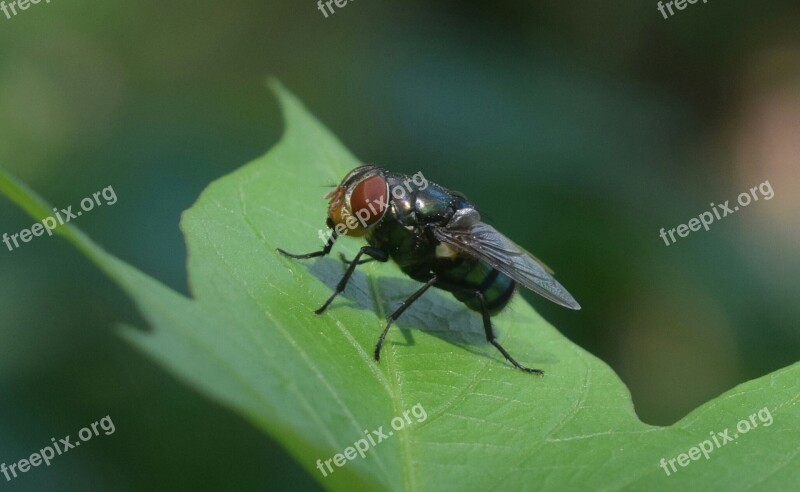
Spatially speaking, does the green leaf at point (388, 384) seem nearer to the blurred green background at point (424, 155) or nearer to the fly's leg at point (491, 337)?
the fly's leg at point (491, 337)

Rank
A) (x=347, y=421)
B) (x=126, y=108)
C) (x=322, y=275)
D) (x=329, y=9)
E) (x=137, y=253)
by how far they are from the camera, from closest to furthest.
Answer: (x=347, y=421)
(x=322, y=275)
(x=137, y=253)
(x=126, y=108)
(x=329, y=9)

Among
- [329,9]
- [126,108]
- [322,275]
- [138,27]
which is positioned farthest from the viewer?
[329,9]

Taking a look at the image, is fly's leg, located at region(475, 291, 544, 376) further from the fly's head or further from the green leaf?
the fly's head

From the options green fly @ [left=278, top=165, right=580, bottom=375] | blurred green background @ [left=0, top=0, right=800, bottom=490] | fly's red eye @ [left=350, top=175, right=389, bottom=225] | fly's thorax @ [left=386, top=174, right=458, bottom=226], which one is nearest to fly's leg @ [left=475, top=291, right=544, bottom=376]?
green fly @ [left=278, top=165, right=580, bottom=375]

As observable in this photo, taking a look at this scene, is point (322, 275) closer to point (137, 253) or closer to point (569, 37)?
point (137, 253)

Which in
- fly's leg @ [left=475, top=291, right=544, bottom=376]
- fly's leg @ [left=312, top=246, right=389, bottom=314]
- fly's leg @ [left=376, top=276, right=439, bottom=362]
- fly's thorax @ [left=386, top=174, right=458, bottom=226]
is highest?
fly's thorax @ [left=386, top=174, right=458, bottom=226]

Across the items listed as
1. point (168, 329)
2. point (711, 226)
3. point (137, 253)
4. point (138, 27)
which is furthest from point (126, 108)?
point (168, 329)
